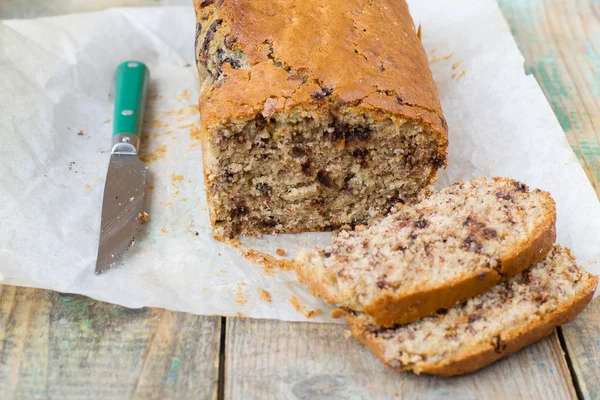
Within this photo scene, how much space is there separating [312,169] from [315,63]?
0.50 metres

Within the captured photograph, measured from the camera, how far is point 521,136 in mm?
4000

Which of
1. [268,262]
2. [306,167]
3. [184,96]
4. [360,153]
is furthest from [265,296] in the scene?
[184,96]

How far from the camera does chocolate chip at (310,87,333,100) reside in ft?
10.6

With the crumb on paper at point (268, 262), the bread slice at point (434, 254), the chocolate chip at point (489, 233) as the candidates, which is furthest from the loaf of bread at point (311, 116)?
the chocolate chip at point (489, 233)

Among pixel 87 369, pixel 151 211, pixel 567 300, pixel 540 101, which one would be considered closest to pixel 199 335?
pixel 87 369

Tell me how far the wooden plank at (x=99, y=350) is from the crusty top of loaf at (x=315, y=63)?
917 mm

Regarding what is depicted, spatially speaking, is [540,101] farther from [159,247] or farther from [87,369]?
[87,369]

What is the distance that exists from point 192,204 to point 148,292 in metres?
0.69

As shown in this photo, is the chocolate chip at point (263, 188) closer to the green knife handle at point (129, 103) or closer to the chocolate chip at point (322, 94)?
the chocolate chip at point (322, 94)

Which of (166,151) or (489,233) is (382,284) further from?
(166,151)

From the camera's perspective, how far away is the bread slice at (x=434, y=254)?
288 cm

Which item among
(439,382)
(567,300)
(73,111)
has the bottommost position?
(73,111)

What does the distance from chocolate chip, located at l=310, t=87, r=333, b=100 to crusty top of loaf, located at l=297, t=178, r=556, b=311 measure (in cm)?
63

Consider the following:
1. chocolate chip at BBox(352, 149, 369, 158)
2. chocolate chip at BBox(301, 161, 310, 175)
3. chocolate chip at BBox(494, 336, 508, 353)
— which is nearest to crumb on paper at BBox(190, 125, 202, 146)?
chocolate chip at BBox(301, 161, 310, 175)
